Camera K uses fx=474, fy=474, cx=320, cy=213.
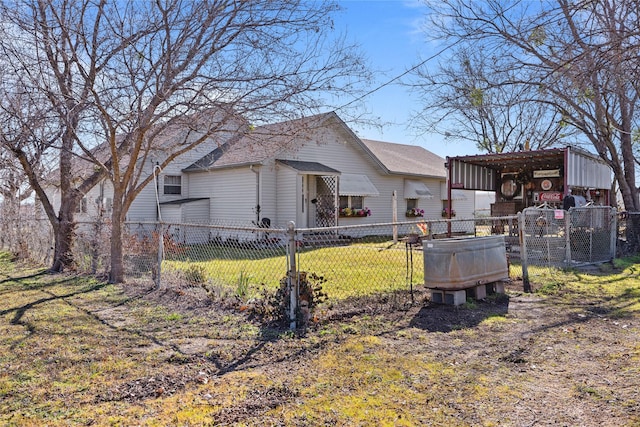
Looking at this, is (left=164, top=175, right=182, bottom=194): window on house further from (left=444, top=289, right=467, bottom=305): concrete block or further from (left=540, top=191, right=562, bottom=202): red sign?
(left=444, top=289, right=467, bottom=305): concrete block

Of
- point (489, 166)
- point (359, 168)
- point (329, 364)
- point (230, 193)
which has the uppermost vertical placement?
point (359, 168)

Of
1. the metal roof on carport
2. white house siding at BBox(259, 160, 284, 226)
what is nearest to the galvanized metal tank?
the metal roof on carport

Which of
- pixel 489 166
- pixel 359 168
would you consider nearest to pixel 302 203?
pixel 359 168

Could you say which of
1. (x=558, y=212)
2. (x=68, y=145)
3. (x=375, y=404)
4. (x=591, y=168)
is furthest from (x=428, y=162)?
(x=375, y=404)

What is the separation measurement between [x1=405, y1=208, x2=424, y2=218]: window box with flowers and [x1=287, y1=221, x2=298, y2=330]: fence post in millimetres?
16630

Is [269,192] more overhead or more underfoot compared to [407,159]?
more underfoot

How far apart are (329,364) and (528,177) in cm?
1425

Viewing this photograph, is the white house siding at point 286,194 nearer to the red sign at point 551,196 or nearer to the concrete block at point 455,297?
the red sign at point 551,196

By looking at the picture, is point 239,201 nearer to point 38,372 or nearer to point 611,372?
point 38,372

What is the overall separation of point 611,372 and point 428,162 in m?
22.4

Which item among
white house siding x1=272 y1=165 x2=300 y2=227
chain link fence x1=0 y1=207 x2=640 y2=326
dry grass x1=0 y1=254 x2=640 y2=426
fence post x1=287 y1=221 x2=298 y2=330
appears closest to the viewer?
dry grass x1=0 y1=254 x2=640 y2=426

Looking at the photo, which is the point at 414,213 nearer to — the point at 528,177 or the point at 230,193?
the point at 528,177

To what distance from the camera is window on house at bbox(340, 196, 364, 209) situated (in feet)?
62.8

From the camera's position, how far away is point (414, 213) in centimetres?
2159
